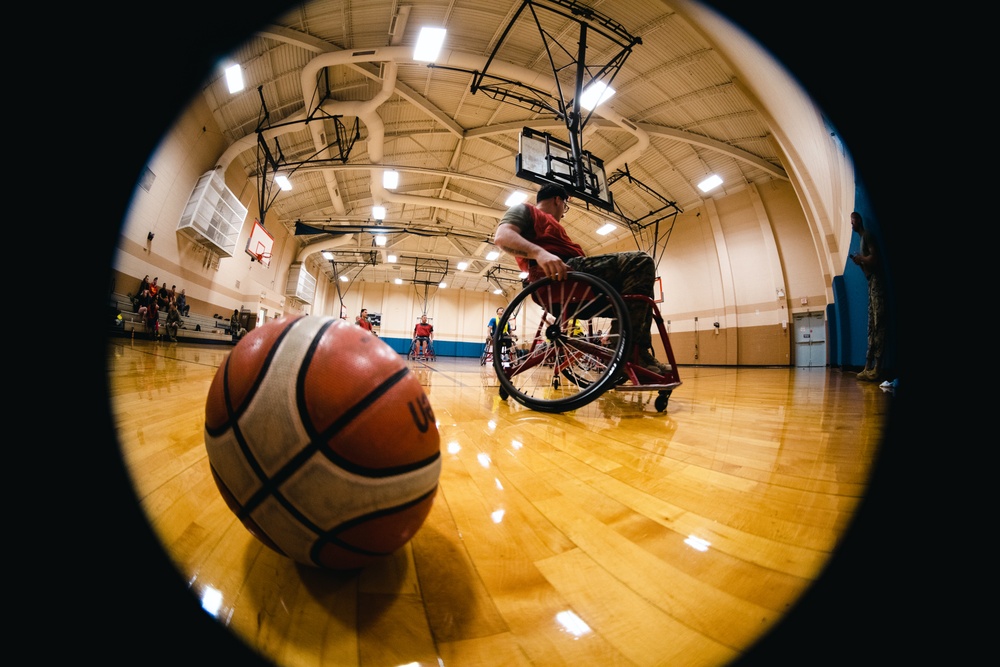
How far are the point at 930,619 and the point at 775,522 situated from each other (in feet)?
0.77

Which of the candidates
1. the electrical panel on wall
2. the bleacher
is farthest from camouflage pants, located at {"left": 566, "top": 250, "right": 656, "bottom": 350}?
the electrical panel on wall

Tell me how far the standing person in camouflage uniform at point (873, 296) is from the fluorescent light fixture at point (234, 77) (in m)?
8.25

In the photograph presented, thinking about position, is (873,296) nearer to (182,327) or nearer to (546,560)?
(546,560)

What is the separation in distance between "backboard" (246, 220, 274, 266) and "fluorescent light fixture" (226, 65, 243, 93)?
386 centimetres

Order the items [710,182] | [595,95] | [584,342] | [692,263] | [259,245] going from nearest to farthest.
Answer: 1. [584,342]
2. [595,95]
3. [710,182]
4. [259,245]
5. [692,263]

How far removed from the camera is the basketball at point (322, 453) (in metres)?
0.43

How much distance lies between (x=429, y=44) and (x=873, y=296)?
6563 millimetres

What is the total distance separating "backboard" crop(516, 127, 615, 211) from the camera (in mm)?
5445

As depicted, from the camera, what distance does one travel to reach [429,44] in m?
4.98

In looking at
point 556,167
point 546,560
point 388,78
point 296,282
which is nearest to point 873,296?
point 546,560

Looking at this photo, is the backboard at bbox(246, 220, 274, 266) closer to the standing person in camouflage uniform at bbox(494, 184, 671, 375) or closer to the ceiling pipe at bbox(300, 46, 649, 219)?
the ceiling pipe at bbox(300, 46, 649, 219)

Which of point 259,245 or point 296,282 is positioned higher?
point 259,245

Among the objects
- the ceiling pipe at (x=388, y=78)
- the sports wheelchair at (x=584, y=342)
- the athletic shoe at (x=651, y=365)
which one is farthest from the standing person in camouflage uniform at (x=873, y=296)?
the ceiling pipe at (x=388, y=78)

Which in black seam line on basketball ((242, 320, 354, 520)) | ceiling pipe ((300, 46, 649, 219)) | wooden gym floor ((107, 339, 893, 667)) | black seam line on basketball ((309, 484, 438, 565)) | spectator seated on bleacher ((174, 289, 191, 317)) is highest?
ceiling pipe ((300, 46, 649, 219))
